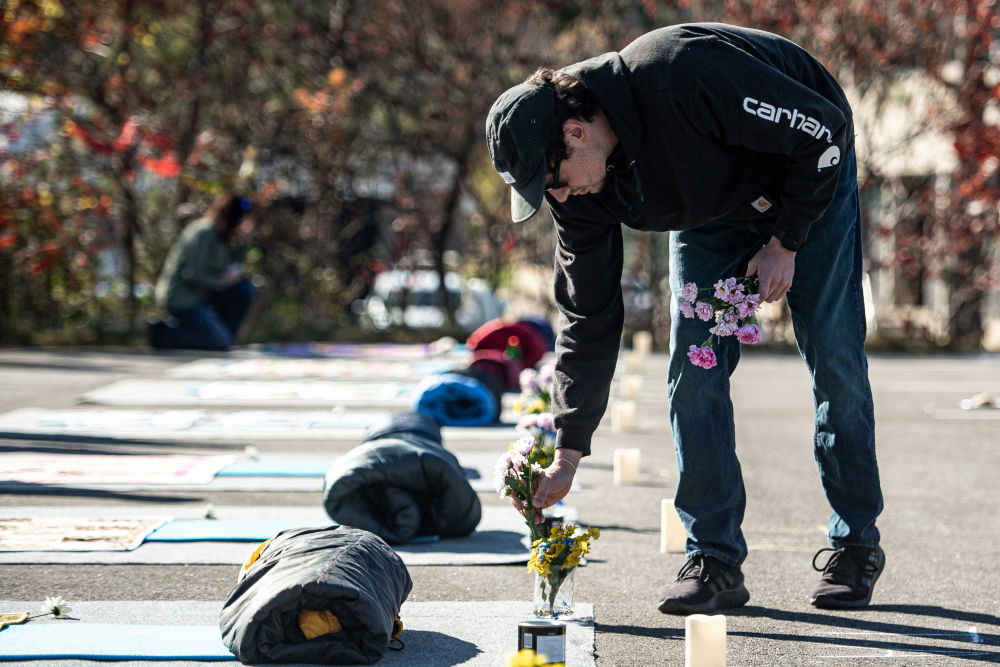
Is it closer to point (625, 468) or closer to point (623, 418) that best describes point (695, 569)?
point (625, 468)

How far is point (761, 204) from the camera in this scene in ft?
11.5

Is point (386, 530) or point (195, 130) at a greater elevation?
point (195, 130)

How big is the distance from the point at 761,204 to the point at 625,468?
2.52m

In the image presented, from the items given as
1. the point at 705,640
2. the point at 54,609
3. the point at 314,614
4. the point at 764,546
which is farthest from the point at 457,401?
the point at 705,640

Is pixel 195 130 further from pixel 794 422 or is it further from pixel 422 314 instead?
pixel 794 422

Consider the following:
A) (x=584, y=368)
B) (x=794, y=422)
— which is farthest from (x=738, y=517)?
(x=794, y=422)

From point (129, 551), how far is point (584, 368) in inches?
70.7

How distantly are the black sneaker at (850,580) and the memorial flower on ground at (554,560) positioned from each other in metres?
0.81

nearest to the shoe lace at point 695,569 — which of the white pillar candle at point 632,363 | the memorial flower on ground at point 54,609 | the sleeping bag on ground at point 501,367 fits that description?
the memorial flower on ground at point 54,609

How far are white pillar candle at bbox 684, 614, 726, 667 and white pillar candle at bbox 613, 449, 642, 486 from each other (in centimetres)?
286

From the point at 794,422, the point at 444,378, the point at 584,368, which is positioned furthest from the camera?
the point at 794,422

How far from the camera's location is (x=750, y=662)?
3.21 meters

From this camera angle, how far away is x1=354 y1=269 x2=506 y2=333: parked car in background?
48.2ft

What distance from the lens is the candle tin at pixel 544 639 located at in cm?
285
